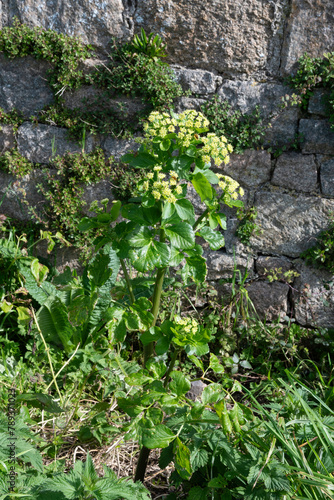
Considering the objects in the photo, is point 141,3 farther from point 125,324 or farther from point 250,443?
point 250,443

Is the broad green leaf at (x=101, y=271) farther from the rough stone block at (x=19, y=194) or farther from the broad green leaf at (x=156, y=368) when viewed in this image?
the rough stone block at (x=19, y=194)

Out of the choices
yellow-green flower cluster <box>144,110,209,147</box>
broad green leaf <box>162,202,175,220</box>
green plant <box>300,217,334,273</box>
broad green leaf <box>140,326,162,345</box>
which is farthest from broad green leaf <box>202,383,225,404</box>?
green plant <box>300,217,334,273</box>

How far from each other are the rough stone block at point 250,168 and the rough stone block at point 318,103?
400mm

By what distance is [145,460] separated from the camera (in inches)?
57.1

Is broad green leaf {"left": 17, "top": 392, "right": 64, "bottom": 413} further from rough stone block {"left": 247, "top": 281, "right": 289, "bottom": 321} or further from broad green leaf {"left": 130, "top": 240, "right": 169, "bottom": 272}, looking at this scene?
rough stone block {"left": 247, "top": 281, "right": 289, "bottom": 321}

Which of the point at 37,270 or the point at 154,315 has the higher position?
the point at 154,315

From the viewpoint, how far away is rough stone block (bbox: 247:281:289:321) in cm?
277

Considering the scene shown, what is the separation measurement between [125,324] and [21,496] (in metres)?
0.54

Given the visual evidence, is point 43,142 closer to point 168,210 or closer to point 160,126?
point 160,126

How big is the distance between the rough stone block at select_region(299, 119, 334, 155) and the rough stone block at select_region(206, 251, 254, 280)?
0.85 m

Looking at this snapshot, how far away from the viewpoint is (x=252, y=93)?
2.64 m

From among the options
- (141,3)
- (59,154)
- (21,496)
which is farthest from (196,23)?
(21,496)

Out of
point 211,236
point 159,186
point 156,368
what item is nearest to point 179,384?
point 156,368

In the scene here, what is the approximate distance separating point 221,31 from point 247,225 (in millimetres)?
1289
